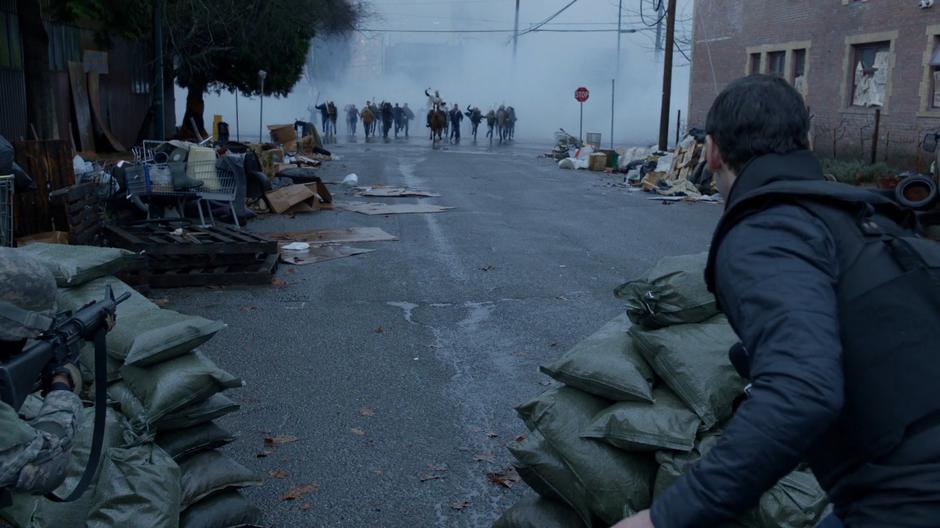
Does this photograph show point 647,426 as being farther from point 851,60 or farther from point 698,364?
point 851,60

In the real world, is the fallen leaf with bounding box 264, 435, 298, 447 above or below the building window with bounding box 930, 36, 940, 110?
below

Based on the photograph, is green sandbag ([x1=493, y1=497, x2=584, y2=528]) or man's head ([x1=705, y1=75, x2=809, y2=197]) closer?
man's head ([x1=705, y1=75, x2=809, y2=197])

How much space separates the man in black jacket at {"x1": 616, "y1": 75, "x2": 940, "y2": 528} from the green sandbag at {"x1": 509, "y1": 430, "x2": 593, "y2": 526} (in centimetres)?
152

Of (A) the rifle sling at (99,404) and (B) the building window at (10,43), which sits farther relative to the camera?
(B) the building window at (10,43)

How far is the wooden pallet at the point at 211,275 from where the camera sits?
8.17 meters

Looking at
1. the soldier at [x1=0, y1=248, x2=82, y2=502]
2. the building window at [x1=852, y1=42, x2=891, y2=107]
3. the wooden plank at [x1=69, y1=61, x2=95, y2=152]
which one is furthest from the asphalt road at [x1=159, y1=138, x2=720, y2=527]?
the building window at [x1=852, y1=42, x2=891, y2=107]

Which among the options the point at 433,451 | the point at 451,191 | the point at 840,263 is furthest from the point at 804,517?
the point at 451,191

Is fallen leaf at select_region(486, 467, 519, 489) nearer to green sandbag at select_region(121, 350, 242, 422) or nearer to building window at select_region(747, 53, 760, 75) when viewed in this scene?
green sandbag at select_region(121, 350, 242, 422)

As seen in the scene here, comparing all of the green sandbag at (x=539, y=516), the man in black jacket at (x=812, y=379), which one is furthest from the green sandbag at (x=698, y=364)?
the man in black jacket at (x=812, y=379)

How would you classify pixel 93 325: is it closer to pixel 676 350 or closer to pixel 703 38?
pixel 676 350

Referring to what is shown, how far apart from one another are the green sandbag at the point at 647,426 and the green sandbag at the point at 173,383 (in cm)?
159

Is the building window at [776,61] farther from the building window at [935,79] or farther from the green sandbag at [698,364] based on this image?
the green sandbag at [698,364]

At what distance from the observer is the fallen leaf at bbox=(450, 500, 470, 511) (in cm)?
397

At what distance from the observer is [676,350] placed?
11.4 feet
